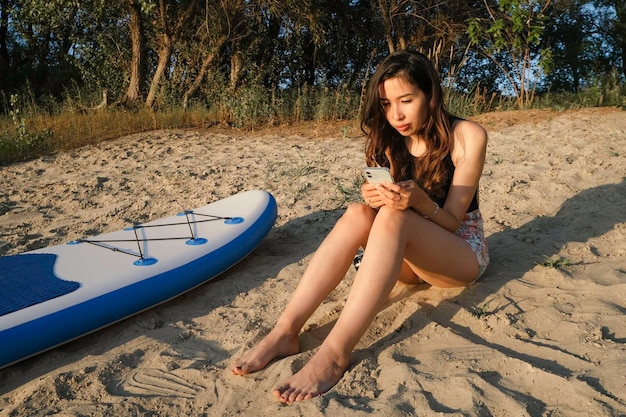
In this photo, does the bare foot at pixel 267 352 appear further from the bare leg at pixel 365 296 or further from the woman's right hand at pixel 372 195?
the woman's right hand at pixel 372 195

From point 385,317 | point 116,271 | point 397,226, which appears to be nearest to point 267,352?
point 385,317

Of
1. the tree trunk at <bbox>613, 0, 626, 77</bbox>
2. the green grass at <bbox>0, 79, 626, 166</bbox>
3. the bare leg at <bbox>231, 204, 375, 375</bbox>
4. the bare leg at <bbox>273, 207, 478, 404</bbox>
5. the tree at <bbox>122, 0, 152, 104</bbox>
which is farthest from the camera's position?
the tree trunk at <bbox>613, 0, 626, 77</bbox>

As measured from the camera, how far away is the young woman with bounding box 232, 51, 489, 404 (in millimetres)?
2016

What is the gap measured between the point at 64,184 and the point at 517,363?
4215 millimetres

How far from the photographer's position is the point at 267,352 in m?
2.12

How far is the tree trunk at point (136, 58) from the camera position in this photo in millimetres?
A: 7910

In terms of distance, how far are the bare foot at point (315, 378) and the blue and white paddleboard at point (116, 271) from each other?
101 centimetres

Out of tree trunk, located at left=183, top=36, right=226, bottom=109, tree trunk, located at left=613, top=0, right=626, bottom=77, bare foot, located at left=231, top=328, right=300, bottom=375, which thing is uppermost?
tree trunk, located at left=613, top=0, right=626, bottom=77

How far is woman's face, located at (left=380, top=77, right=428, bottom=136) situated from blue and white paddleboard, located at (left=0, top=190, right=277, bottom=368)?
1.20 m

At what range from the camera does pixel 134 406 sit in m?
1.91

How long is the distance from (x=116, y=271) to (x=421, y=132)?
5.09 feet

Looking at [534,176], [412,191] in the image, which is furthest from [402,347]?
[534,176]

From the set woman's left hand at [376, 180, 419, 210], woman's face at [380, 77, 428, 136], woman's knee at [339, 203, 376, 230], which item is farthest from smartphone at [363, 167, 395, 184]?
woman's face at [380, 77, 428, 136]

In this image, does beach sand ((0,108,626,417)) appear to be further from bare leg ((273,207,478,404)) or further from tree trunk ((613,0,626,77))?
tree trunk ((613,0,626,77))
